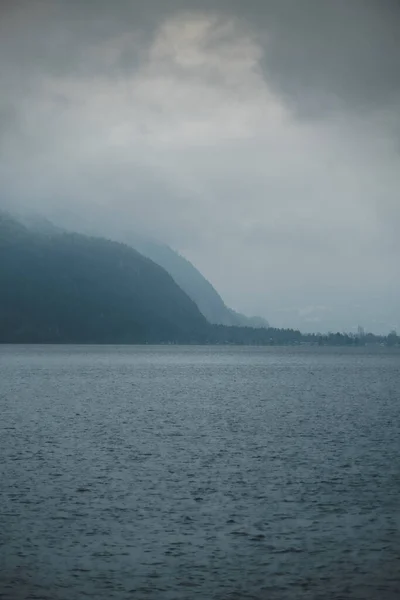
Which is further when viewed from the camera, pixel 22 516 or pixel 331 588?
pixel 22 516

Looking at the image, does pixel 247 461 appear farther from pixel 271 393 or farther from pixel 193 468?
pixel 271 393

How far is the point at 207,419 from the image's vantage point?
86250mm

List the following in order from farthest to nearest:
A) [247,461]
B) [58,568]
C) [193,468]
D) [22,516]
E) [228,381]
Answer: [228,381], [247,461], [193,468], [22,516], [58,568]

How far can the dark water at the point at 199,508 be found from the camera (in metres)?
27.8

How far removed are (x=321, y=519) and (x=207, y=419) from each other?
49593 millimetres

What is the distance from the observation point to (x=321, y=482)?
46375mm

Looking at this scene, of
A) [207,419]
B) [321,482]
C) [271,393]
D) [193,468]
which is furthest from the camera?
[271,393]

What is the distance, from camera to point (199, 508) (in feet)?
→ 127

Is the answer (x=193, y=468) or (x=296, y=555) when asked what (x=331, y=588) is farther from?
(x=193, y=468)

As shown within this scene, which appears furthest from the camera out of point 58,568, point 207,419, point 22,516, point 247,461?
point 207,419

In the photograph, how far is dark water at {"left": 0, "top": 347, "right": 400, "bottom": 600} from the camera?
27828 millimetres

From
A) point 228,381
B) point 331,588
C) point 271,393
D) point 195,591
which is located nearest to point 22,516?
point 195,591

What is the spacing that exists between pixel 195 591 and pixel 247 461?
28372 millimetres

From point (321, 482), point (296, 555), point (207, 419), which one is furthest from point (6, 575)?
point (207, 419)
